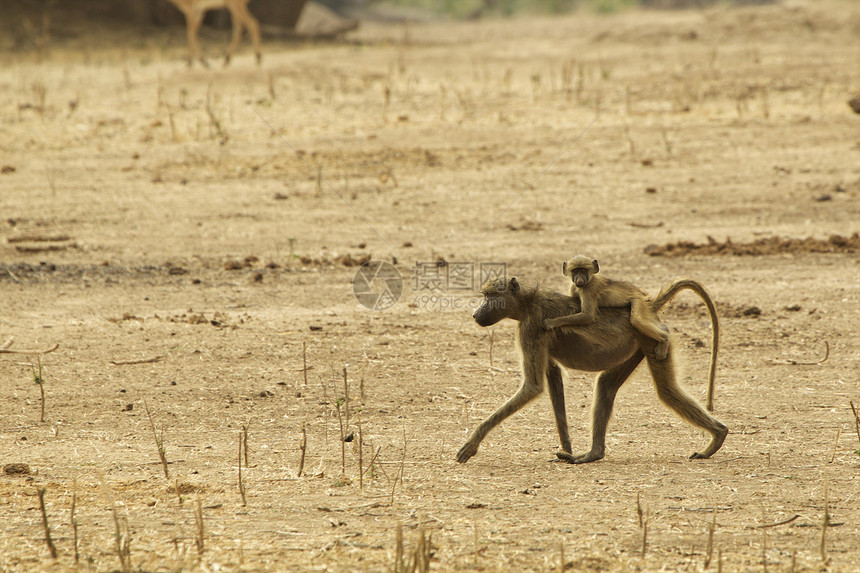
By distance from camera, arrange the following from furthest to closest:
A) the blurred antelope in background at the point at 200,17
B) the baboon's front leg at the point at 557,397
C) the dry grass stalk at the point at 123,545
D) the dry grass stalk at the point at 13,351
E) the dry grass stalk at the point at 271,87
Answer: the blurred antelope in background at the point at 200,17, the dry grass stalk at the point at 271,87, the dry grass stalk at the point at 13,351, the baboon's front leg at the point at 557,397, the dry grass stalk at the point at 123,545

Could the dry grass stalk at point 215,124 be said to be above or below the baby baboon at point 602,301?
above

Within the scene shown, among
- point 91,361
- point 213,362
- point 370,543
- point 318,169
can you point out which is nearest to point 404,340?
point 213,362

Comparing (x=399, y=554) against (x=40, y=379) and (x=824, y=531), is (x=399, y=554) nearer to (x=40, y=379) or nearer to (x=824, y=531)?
(x=824, y=531)

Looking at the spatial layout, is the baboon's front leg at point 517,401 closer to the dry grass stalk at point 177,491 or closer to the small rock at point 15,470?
the dry grass stalk at point 177,491

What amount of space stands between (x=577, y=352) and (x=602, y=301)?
0.30m

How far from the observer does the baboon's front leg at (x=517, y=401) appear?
16.5 ft

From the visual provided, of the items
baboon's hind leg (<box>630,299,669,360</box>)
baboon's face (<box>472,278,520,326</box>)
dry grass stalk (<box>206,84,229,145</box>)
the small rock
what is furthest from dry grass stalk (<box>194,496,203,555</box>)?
dry grass stalk (<box>206,84,229,145</box>)

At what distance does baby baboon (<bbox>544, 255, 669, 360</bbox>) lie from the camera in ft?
16.2

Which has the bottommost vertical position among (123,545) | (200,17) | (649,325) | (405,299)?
(123,545)

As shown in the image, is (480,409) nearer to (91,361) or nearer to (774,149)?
(91,361)

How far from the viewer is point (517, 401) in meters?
5.09

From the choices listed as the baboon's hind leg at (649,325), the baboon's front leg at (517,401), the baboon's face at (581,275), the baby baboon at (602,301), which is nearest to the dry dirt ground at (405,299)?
the baboon's front leg at (517,401)

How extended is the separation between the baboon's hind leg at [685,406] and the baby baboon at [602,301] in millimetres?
108

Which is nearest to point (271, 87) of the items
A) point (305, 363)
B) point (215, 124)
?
point (215, 124)
